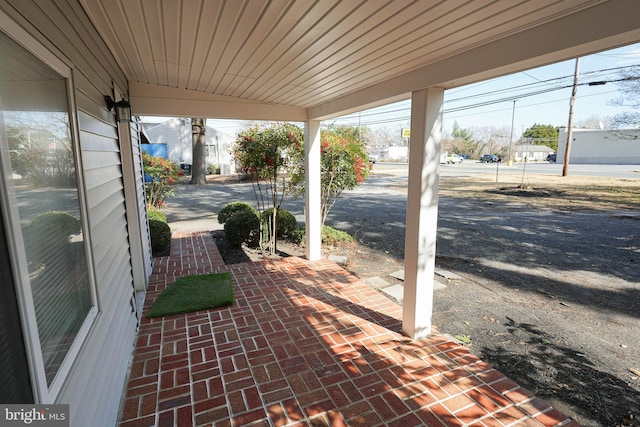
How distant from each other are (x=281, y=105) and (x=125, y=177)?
230cm

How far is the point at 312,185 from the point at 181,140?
24.6 m

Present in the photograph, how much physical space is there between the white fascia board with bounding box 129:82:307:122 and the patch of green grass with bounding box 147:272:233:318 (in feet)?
7.43

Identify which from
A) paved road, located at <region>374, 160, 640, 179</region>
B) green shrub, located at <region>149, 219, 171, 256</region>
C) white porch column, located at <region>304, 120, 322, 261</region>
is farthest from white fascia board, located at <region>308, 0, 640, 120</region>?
paved road, located at <region>374, 160, 640, 179</region>

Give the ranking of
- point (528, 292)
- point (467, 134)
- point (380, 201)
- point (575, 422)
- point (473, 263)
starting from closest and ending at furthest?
point (575, 422) → point (528, 292) → point (473, 263) → point (380, 201) → point (467, 134)

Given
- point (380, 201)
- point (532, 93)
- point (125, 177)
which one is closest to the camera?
point (125, 177)

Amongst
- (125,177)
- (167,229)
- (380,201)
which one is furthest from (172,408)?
(380,201)

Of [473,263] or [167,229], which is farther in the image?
[167,229]

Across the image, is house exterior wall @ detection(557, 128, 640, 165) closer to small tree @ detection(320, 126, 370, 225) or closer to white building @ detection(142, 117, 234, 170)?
white building @ detection(142, 117, 234, 170)

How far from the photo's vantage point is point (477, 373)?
265 centimetres

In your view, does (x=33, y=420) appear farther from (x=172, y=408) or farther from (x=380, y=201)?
(x=380, y=201)

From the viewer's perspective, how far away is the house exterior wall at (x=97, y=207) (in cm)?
145

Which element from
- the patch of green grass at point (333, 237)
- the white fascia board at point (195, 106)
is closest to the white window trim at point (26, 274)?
the white fascia board at point (195, 106)

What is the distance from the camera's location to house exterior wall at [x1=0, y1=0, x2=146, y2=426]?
4.77ft

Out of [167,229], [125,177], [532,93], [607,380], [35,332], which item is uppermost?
[532,93]
